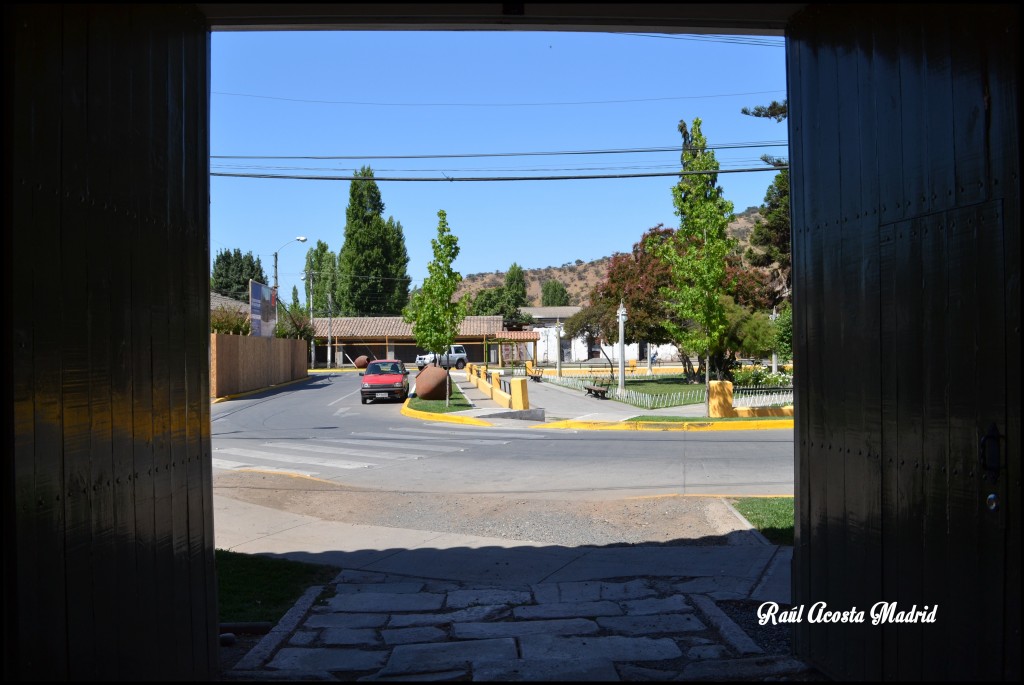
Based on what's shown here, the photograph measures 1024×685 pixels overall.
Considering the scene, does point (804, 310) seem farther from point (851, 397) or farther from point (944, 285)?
point (944, 285)

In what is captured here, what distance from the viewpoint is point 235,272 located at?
337 ft

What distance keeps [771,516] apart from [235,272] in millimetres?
99712

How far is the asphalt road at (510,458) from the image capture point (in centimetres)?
1321

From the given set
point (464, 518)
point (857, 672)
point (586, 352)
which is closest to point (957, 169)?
point (857, 672)

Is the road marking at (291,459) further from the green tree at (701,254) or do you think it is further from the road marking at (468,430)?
the green tree at (701,254)

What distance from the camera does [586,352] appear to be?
83.8 metres

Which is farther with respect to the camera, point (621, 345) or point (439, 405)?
point (621, 345)

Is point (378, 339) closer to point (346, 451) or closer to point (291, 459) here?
point (346, 451)

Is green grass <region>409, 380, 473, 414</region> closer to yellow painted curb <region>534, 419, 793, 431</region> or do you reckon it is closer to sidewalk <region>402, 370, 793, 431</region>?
sidewalk <region>402, 370, 793, 431</region>

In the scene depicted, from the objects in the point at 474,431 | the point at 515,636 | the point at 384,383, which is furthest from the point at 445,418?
the point at 515,636

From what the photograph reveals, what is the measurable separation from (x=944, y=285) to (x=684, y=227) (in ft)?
70.7

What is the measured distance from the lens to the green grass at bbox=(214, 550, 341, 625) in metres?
6.59

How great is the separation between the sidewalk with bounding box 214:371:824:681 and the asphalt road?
3081mm

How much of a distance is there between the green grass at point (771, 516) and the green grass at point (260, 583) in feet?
14.6
